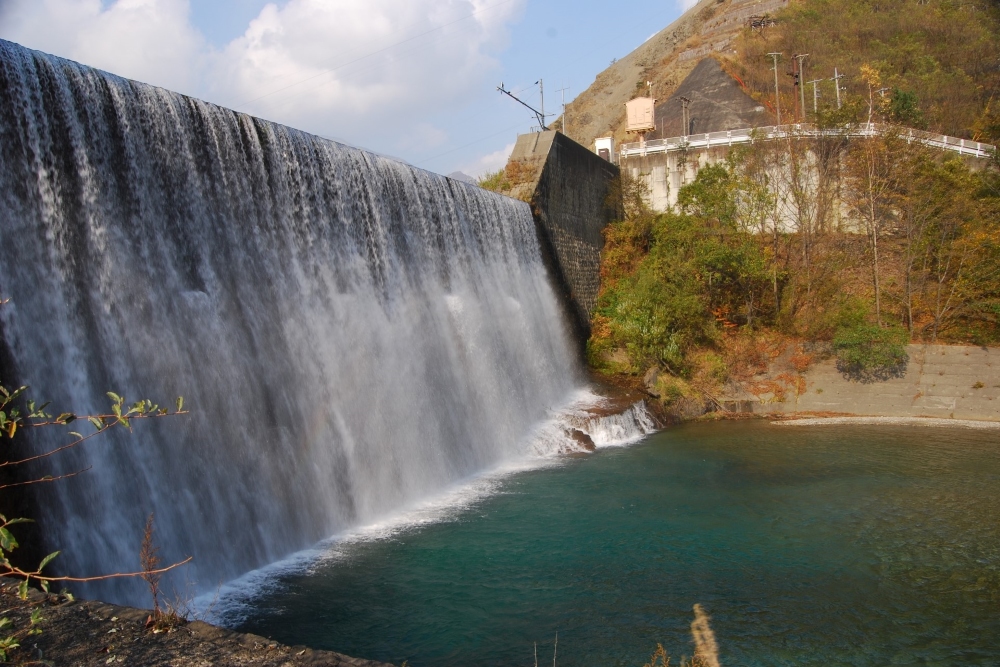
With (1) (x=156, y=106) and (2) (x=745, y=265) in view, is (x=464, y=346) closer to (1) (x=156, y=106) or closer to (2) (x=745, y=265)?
(1) (x=156, y=106)

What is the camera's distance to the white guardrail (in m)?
20.7

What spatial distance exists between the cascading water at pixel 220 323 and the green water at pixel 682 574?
125 cm

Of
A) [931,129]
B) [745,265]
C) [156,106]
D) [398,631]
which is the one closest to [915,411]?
[745,265]

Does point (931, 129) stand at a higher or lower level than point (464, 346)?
higher

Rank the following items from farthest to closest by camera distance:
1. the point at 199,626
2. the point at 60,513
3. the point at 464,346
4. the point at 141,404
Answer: the point at 464,346
the point at 60,513
the point at 199,626
the point at 141,404

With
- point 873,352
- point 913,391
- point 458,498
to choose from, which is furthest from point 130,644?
point 913,391

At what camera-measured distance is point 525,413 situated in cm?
1445

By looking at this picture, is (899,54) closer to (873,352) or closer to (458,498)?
(873,352)

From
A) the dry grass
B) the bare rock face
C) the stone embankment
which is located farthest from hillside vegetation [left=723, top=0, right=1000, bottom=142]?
the dry grass

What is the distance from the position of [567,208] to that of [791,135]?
736 cm

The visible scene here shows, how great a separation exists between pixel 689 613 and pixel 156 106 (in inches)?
311

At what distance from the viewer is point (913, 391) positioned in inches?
608

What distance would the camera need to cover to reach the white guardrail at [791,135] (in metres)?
20.7

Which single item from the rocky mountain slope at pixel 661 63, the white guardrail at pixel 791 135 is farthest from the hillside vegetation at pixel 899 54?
the white guardrail at pixel 791 135
